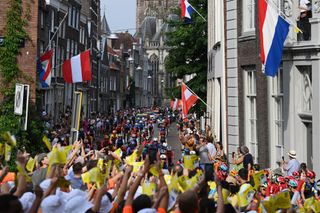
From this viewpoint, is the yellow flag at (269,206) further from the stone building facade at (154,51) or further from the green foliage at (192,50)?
the stone building facade at (154,51)

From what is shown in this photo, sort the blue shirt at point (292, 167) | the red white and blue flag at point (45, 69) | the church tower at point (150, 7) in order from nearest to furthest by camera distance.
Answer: the blue shirt at point (292, 167), the red white and blue flag at point (45, 69), the church tower at point (150, 7)

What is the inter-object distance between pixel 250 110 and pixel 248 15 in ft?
10.0

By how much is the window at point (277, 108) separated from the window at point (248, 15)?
2.83 meters

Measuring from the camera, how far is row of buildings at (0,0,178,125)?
2203 cm

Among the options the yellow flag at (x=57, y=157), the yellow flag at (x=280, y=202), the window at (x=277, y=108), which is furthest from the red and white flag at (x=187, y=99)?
the yellow flag at (x=280, y=202)

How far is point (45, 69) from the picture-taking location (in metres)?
23.3

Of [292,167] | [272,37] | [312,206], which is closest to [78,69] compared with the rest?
[272,37]

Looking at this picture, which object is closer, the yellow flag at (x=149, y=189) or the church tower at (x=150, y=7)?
the yellow flag at (x=149, y=189)

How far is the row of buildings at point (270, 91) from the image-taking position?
14.1 meters

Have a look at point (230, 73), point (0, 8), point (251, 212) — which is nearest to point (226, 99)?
point (230, 73)

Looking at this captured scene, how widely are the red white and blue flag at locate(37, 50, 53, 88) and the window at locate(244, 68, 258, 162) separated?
26.9 ft

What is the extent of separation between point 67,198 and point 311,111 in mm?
9599

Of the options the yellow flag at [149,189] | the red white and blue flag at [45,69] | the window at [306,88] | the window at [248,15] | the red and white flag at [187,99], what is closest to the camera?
the yellow flag at [149,189]

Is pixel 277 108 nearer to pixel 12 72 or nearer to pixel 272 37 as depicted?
pixel 272 37
